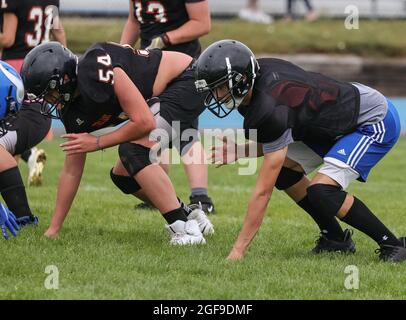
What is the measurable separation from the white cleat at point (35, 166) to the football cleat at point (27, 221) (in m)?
2.07

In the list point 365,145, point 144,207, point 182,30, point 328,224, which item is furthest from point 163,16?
point 365,145

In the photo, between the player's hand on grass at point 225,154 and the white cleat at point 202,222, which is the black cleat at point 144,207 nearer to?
the white cleat at point 202,222

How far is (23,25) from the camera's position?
7070mm

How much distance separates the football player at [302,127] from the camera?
466cm

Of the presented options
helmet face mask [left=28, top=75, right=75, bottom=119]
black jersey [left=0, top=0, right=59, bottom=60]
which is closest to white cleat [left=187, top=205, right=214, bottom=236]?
helmet face mask [left=28, top=75, right=75, bottom=119]

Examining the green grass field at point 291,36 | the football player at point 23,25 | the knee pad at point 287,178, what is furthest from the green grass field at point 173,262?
the green grass field at point 291,36

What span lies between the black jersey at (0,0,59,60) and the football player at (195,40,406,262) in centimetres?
255

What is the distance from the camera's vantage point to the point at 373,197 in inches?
310

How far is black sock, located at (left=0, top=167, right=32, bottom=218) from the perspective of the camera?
571 cm

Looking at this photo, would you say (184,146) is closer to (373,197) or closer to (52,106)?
(52,106)

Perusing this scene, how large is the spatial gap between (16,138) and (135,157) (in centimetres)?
114

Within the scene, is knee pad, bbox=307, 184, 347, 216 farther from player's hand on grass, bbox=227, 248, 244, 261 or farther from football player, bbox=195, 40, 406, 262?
player's hand on grass, bbox=227, 248, 244, 261

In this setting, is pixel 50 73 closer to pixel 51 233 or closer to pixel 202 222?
pixel 51 233
